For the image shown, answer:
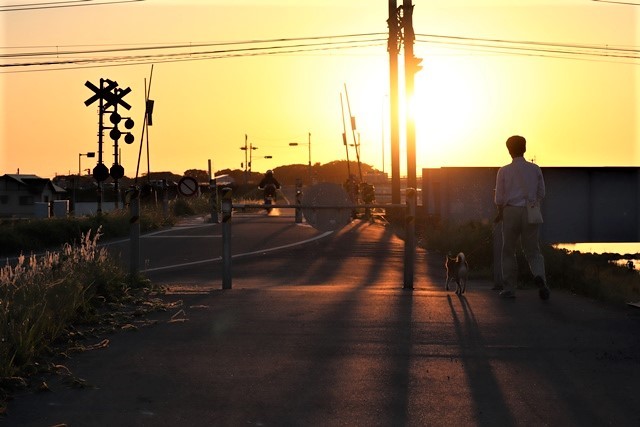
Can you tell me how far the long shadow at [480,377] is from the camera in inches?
235

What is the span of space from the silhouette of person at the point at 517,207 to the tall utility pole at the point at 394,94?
18905mm

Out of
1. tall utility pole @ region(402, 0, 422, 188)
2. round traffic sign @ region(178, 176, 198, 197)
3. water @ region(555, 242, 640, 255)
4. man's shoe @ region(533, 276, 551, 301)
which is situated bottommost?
water @ region(555, 242, 640, 255)

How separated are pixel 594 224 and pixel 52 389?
30.4m

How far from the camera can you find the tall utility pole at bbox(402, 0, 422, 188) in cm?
2383

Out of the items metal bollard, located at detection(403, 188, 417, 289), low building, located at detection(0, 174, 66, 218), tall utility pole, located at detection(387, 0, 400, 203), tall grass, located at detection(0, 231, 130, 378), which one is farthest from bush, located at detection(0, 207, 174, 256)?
low building, located at detection(0, 174, 66, 218)

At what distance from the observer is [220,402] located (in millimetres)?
6273

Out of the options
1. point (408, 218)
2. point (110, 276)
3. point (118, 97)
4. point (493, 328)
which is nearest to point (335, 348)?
point (493, 328)

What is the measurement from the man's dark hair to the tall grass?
473 centimetres

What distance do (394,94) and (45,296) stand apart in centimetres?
2386

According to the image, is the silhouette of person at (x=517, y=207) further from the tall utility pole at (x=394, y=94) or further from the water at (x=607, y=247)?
the water at (x=607, y=247)

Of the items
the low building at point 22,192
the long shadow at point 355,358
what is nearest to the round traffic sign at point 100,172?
the long shadow at point 355,358

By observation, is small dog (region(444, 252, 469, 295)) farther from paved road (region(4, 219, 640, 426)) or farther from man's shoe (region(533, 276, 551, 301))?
man's shoe (region(533, 276, 551, 301))

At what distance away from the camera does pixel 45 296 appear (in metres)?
8.95

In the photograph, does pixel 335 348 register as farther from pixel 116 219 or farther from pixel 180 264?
pixel 116 219
